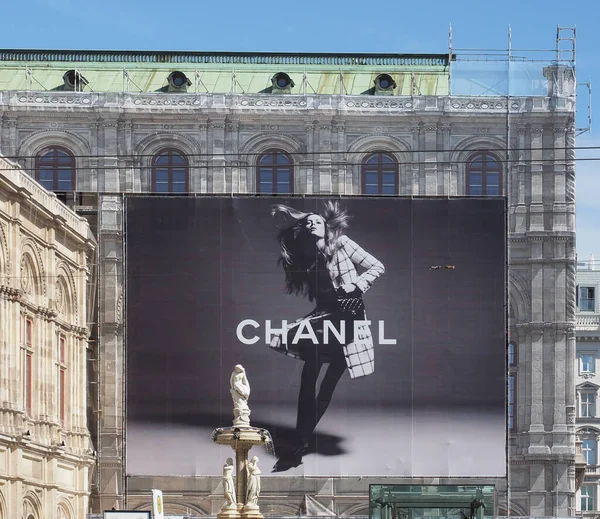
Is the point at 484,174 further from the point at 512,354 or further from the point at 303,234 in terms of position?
the point at 303,234

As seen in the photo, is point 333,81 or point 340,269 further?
point 333,81

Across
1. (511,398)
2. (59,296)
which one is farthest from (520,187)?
(59,296)

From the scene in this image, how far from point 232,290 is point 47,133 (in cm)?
1199

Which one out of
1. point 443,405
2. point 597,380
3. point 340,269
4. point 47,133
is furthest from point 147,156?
point 597,380

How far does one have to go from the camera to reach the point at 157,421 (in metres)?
84.5

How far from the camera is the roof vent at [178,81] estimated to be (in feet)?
298

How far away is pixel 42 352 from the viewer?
76.7 metres

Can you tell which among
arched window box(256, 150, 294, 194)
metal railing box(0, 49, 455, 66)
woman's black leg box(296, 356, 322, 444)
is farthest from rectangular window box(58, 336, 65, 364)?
metal railing box(0, 49, 455, 66)

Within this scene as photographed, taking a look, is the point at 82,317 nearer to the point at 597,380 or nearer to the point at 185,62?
the point at 185,62

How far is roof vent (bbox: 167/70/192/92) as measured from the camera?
9094cm

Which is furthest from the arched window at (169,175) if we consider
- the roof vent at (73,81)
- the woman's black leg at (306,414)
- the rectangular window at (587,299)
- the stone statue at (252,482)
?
the rectangular window at (587,299)

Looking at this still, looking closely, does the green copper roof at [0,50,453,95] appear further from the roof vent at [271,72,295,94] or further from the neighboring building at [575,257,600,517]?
the neighboring building at [575,257,600,517]

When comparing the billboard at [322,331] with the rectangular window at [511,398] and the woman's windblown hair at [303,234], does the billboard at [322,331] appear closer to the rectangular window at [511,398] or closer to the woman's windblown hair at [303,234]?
the woman's windblown hair at [303,234]

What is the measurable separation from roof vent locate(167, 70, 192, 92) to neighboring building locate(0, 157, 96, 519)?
886 centimetres
